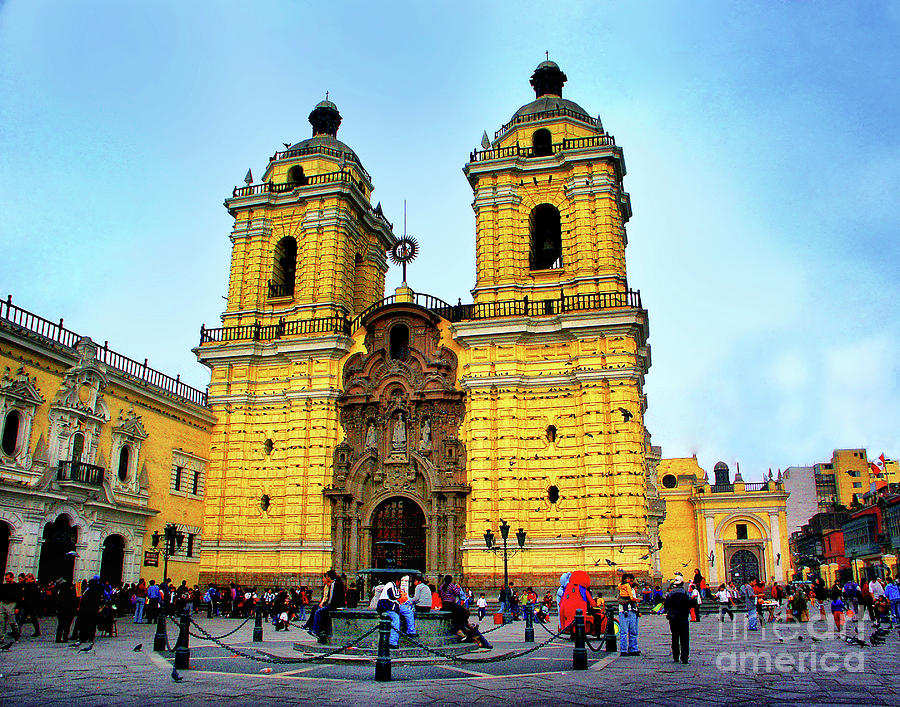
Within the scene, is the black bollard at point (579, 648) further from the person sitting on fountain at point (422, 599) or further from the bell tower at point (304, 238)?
the bell tower at point (304, 238)

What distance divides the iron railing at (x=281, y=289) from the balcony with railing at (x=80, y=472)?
1210 centimetres

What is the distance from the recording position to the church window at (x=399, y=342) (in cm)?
3231

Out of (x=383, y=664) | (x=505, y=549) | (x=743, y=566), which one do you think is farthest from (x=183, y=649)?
(x=743, y=566)

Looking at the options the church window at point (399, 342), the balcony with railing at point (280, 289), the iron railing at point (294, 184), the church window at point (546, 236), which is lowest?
the church window at point (399, 342)

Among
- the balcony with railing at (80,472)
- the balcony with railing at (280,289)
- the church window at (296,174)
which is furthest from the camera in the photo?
the church window at (296,174)

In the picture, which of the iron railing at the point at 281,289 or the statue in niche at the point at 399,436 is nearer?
the statue in niche at the point at 399,436

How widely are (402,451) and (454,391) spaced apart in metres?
3.10

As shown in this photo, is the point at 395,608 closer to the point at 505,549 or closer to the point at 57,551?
the point at 505,549

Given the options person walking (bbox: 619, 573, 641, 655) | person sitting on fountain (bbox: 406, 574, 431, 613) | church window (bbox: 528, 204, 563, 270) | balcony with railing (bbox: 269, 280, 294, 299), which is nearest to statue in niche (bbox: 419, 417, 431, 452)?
church window (bbox: 528, 204, 563, 270)

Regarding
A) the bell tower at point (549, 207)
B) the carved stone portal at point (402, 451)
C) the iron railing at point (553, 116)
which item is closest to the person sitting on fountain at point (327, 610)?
the carved stone portal at point (402, 451)

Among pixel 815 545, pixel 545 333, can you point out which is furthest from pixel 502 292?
pixel 815 545

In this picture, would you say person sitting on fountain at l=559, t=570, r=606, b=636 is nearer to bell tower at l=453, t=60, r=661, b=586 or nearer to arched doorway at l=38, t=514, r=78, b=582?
bell tower at l=453, t=60, r=661, b=586

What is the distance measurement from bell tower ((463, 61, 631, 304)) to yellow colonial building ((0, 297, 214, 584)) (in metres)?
13.3

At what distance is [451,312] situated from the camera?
3206 cm
